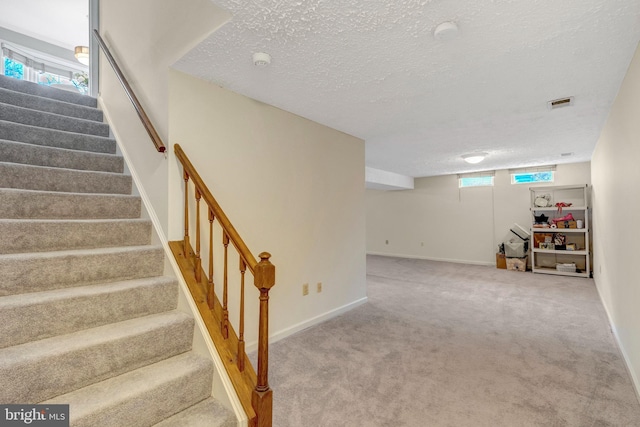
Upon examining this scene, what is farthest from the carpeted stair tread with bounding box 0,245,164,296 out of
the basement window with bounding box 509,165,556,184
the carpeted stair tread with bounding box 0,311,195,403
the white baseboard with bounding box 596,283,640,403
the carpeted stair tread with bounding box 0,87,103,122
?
the basement window with bounding box 509,165,556,184

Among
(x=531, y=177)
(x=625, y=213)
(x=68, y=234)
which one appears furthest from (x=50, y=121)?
(x=531, y=177)

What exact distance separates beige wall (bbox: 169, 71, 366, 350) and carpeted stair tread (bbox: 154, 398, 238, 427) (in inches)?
35.4

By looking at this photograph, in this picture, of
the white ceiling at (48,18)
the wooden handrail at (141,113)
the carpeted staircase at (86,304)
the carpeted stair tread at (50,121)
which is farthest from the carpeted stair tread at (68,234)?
the white ceiling at (48,18)

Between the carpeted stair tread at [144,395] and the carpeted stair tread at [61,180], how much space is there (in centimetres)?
160

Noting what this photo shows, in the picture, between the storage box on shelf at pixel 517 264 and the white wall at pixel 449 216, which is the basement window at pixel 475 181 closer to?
the white wall at pixel 449 216

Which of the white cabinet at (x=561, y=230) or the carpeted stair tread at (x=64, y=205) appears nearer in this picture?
the carpeted stair tread at (x=64, y=205)

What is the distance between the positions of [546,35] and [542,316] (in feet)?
10.2

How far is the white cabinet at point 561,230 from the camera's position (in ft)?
18.3

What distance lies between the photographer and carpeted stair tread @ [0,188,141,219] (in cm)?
193

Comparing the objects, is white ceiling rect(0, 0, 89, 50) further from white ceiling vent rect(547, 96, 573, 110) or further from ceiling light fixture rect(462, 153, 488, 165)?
ceiling light fixture rect(462, 153, 488, 165)

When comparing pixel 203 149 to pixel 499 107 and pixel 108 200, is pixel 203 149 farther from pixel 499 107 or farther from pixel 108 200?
pixel 499 107

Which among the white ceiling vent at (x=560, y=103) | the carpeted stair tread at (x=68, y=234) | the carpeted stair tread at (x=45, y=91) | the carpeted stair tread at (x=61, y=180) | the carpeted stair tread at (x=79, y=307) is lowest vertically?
the carpeted stair tread at (x=79, y=307)

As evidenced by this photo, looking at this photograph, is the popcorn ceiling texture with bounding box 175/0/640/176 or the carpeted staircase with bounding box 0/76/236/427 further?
the popcorn ceiling texture with bounding box 175/0/640/176

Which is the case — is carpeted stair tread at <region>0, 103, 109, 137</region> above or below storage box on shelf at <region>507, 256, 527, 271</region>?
above
